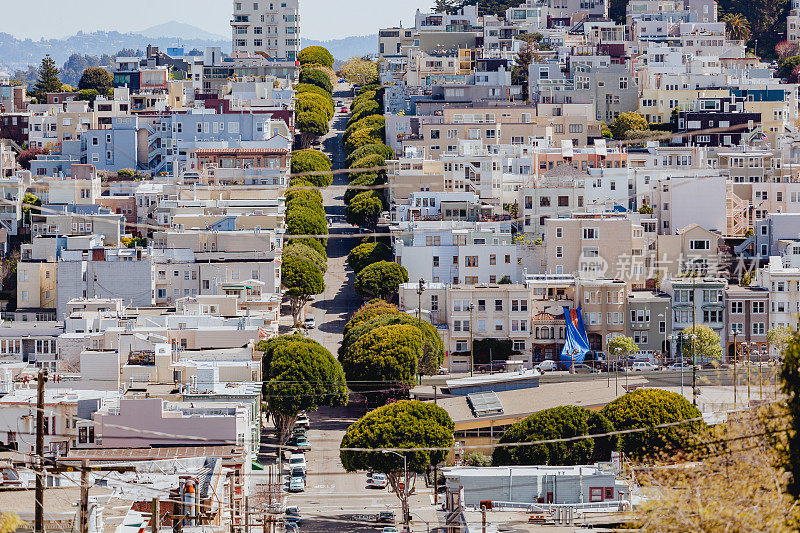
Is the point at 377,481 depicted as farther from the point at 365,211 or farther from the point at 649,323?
the point at 365,211

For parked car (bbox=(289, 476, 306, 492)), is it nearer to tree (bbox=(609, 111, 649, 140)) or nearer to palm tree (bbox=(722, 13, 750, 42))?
tree (bbox=(609, 111, 649, 140))

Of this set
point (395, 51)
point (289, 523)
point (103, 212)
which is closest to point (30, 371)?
point (289, 523)

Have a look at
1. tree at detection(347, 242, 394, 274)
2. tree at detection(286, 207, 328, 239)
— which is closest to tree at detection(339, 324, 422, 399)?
tree at detection(347, 242, 394, 274)

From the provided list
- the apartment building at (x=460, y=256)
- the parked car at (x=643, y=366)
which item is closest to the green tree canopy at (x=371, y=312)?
the apartment building at (x=460, y=256)

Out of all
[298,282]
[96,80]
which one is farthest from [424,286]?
[96,80]

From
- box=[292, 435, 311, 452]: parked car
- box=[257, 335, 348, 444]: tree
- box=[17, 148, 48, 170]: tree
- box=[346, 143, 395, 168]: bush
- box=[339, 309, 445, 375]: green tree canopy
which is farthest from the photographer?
box=[17, 148, 48, 170]: tree

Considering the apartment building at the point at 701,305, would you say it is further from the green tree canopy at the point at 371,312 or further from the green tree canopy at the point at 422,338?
the green tree canopy at the point at 371,312
